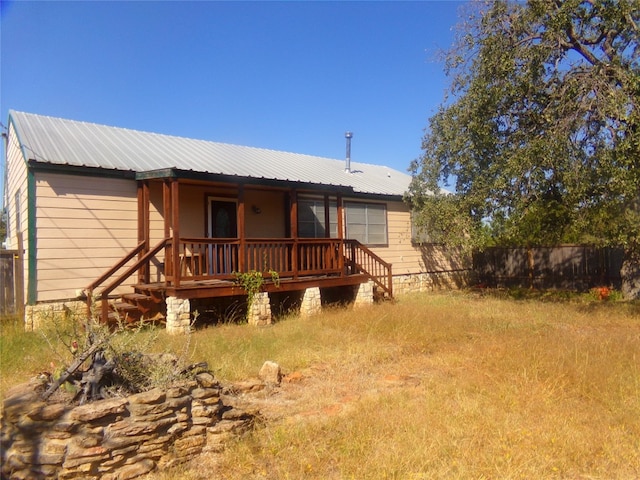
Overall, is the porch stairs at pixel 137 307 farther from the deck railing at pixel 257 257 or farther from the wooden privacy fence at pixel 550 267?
the wooden privacy fence at pixel 550 267

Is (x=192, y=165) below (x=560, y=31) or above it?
below

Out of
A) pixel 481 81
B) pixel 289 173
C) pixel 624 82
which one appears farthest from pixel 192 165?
pixel 624 82

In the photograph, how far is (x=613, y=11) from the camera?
938cm

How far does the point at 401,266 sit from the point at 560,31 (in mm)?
8128

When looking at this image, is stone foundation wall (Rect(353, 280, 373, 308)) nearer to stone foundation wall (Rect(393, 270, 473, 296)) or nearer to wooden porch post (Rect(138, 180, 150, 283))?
stone foundation wall (Rect(393, 270, 473, 296))

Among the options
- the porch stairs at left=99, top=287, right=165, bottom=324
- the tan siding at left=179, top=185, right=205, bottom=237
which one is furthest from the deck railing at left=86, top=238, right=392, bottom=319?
the tan siding at left=179, top=185, right=205, bottom=237

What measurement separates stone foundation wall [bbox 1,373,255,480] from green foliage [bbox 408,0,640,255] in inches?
335

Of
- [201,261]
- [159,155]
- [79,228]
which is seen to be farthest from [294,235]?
[79,228]

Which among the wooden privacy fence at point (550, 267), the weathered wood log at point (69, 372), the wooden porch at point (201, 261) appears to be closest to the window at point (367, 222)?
the wooden porch at point (201, 261)

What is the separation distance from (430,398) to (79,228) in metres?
7.42

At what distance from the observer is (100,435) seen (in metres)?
3.65

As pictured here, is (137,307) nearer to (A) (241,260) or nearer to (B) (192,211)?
(A) (241,260)

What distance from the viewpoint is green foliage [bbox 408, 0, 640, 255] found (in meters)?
9.26

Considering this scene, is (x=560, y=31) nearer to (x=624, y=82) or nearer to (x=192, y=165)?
(x=624, y=82)
